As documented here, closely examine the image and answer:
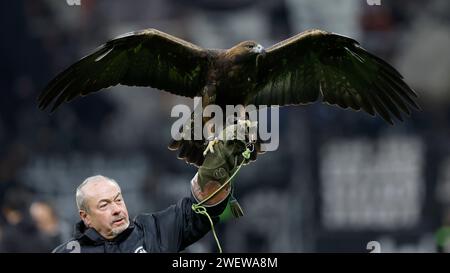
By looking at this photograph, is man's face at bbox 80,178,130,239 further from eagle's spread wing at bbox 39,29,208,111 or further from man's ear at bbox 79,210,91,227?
eagle's spread wing at bbox 39,29,208,111

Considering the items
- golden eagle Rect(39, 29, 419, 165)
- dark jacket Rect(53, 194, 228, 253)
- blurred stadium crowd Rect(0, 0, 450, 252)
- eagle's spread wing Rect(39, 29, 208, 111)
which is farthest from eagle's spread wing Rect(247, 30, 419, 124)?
blurred stadium crowd Rect(0, 0, 450, 252)

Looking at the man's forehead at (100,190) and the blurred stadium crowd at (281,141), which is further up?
the blurred stadium crowd at (281,141)

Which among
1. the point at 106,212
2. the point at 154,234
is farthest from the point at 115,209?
the point at 154,234

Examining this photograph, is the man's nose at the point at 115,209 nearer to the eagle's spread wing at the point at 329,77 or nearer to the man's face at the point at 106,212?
the man's face at the point at 106,212

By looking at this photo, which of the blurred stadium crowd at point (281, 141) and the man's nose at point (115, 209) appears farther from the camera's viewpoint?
the blurred stadium crowd at point (281, 141)

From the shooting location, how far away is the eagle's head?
6.62 m

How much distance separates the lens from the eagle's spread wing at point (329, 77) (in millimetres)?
6738

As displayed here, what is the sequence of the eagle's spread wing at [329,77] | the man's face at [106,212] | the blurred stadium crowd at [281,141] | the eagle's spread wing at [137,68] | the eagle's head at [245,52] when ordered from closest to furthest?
the man's face at [106,212], the eagle's spread wing at [137,68], the eagle's head at [245,52], the eagle's spread wing at [329,77], the blurred stadium crowd at [281,141]

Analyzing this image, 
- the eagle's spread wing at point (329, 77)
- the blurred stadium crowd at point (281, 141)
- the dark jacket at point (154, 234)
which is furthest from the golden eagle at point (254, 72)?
the blurred stadium crowd at point (281, 141)

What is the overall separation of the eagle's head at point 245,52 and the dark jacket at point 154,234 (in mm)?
1389

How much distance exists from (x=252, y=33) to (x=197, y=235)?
25.5 ft

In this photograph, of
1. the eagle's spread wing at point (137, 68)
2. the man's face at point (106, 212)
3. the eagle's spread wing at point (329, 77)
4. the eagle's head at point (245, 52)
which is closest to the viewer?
the man's face at point (106, 212)
